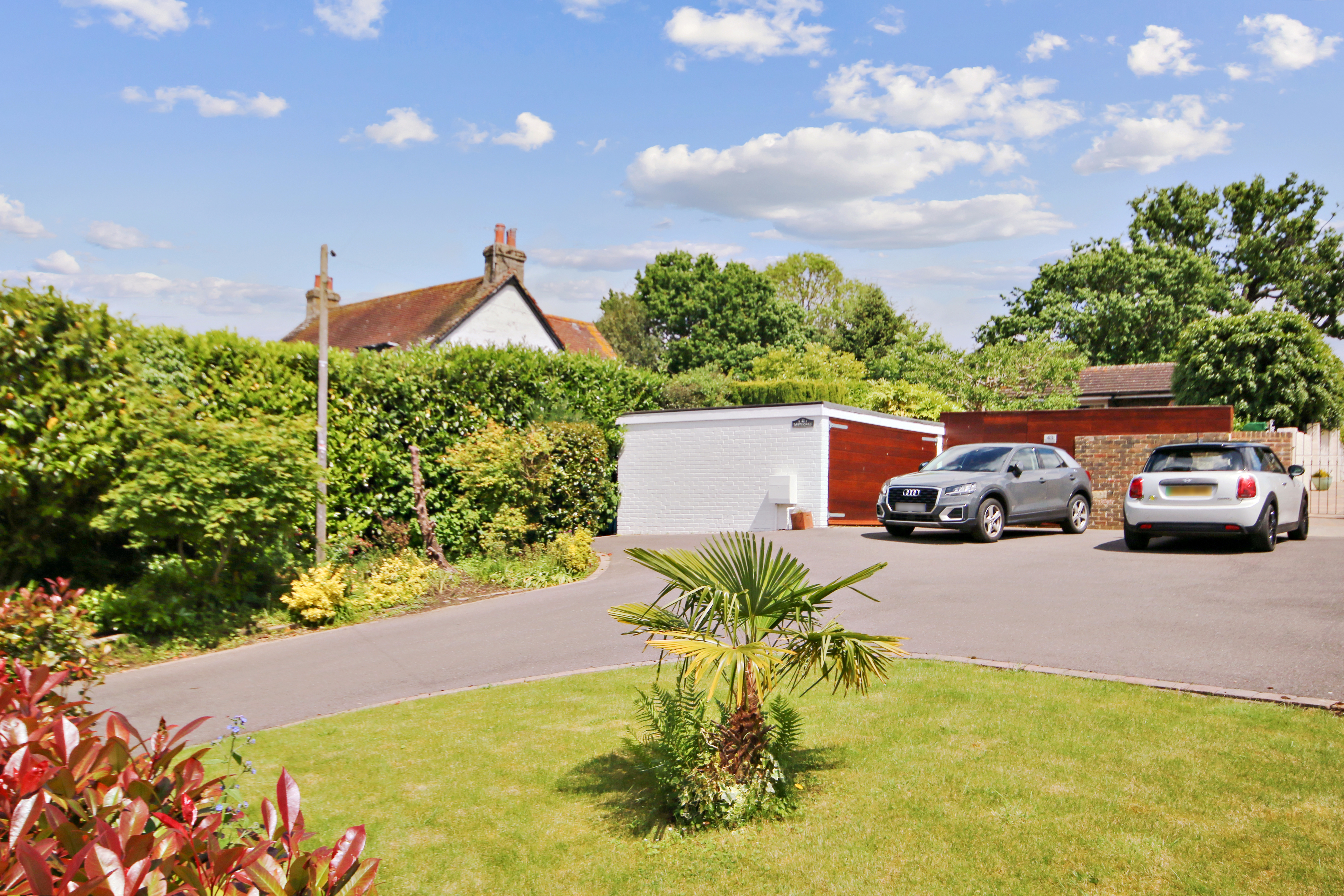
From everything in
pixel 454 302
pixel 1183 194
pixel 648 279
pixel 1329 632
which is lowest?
pixel 1329 632

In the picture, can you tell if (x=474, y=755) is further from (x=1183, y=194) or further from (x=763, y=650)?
(x=1183, y=194)

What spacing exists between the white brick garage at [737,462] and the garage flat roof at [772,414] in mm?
20

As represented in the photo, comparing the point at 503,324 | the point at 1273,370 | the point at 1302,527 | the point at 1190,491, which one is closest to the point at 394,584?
the point at 1190,491

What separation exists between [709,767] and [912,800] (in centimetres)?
104

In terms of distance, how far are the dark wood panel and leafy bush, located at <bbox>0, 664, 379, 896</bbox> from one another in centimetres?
1896

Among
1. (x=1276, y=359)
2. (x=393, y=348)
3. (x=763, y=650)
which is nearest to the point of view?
(x=763, y=650)

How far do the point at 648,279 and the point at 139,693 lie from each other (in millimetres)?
45785

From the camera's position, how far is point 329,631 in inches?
426

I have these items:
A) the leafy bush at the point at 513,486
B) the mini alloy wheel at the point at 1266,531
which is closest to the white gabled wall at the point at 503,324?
the leafy bush at the point at 513,486

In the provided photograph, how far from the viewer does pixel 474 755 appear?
5.93m

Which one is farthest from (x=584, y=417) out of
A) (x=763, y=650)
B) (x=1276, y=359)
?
(x=1276, y=359)

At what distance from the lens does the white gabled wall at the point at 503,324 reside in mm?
30016

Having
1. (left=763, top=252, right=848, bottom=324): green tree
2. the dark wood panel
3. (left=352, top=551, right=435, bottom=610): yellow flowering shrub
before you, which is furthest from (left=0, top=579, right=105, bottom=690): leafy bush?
(left=763, top=252, right=848, bottom=324): green tree

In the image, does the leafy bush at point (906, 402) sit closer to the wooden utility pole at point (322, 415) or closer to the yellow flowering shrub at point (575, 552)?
the yellow flowering shrub at point (575, 552)
